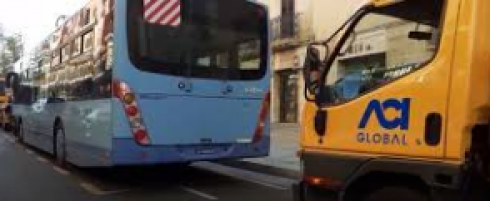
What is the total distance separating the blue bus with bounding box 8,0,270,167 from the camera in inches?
403

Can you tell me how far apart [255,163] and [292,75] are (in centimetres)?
1561

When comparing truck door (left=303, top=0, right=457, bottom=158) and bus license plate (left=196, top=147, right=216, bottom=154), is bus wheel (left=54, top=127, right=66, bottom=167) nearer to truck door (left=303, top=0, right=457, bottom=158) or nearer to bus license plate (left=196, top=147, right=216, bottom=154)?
bus license plate (left=196, top=147, right=216, bottom=154)

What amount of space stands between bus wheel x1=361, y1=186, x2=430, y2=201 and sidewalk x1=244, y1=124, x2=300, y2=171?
23.4 ft

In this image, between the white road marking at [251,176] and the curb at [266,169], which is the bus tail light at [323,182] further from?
the curb at [266,169]

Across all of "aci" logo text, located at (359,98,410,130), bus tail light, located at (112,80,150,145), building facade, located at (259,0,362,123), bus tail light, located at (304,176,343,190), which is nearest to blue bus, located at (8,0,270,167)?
bus tail light, located at (112,80,150,145)

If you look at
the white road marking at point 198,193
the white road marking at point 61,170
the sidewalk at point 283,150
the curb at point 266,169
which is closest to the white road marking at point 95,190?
the white road marking at point 198,193

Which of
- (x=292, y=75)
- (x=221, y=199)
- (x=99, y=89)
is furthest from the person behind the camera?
(x=292, y=75)

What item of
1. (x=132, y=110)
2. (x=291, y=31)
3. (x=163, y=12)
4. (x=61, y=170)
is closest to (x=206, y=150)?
(x=132, y=110)

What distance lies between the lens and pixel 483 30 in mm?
5070

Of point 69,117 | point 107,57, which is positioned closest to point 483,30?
point 107,57

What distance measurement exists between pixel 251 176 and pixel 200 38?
10.3ft

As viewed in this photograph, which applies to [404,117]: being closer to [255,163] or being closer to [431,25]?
[431,25]

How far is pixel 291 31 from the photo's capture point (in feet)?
92.9

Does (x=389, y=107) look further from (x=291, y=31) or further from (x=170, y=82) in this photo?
(x=291, y=31)
